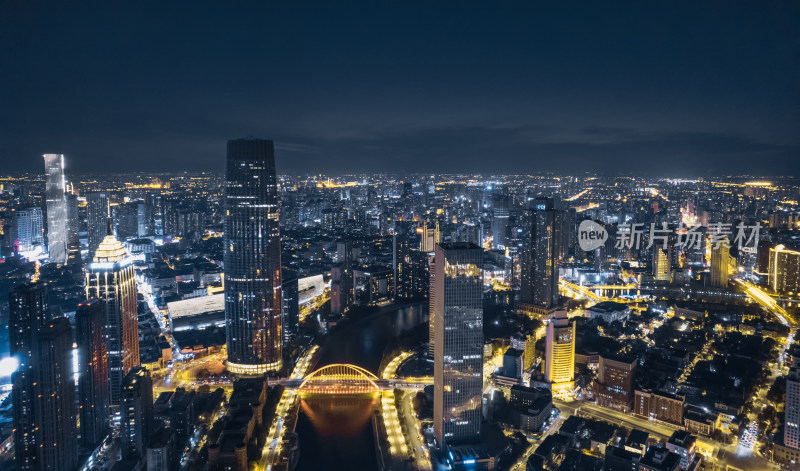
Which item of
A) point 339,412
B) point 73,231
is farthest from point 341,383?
point 73,231

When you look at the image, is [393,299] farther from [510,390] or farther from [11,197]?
[11,197]

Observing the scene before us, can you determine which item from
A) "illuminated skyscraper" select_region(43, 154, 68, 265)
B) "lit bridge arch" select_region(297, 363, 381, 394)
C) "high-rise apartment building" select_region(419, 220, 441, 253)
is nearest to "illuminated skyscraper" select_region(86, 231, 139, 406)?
"lit bridge arch" select_region(297, 363, 381, 394)

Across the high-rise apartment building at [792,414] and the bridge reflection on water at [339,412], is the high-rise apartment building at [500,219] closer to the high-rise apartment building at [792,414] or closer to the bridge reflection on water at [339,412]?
the bridge reflection on water at [339,412]

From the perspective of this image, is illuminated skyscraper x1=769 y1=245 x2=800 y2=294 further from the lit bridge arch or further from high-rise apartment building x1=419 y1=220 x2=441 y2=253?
the lit bridge arch

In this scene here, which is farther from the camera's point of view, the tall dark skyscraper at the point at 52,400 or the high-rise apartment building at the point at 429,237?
the high-rise apartment building at the point at 429,237

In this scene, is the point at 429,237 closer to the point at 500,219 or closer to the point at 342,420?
the point at 500,219

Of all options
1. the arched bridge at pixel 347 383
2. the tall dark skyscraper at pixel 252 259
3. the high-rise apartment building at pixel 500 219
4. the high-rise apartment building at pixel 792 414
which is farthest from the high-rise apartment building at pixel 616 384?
the high-rise apartment building at pixel 500 219
